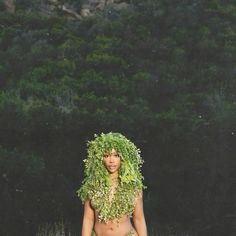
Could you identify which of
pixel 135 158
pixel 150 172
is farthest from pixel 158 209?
pixel 135 158

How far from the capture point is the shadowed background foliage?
1151 cm

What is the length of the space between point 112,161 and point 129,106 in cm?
1062

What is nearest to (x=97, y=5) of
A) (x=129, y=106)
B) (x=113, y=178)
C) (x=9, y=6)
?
(x=9, y=6)

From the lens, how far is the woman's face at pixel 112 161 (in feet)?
11.0

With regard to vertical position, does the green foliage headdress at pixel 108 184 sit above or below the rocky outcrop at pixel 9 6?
below

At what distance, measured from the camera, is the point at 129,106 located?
13945 millimetres

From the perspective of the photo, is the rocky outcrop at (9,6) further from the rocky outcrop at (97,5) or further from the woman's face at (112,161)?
the woman's face at (112,161)

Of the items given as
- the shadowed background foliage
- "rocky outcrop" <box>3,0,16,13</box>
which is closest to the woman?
the shadowed background foliage

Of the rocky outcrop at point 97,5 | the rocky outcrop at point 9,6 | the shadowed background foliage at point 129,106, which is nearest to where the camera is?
the shadowed background foliage at point 129,106

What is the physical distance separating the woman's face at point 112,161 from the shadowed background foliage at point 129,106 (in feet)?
23.5

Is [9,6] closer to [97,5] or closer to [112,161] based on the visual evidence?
[97,5]

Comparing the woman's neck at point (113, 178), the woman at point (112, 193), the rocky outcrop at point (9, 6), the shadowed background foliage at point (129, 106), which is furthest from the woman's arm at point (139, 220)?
the rocky outcrop at point (9, 6)

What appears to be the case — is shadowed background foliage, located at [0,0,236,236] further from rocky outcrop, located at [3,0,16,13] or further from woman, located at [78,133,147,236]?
woman, located at [78,133,147,236]

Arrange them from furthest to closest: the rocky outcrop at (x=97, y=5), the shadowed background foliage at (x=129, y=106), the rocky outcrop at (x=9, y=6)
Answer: the rocky outcrop at (x=97, y=5) < the rocky outcrop at (x=9, y=6) < the shadowed background foliage at (x=129, y=106)
